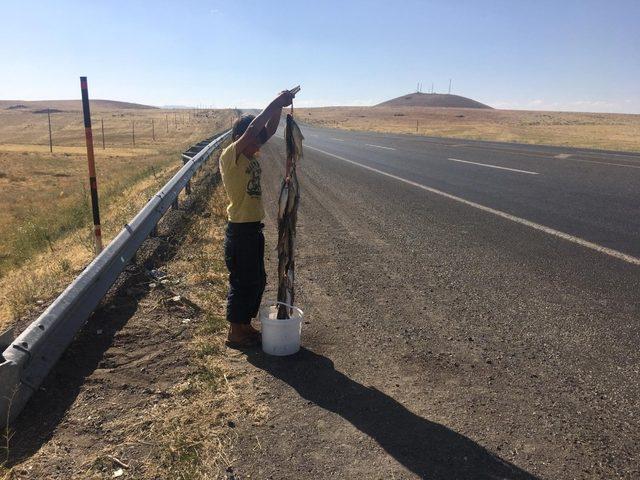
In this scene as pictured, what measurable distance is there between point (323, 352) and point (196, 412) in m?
1.10

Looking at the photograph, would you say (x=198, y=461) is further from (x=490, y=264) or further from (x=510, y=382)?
(x=490, y=264)

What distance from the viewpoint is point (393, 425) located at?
2820mm

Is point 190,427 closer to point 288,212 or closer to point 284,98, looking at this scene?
point 288,212

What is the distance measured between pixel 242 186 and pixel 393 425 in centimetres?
201

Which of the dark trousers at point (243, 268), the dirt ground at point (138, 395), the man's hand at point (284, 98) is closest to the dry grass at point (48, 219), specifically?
the dirt ground at point (138, 395)

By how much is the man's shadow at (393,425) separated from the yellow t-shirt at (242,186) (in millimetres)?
1061

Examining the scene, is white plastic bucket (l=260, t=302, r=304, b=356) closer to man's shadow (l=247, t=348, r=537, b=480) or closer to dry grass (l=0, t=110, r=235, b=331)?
man's shadow (l=247, t=348, r=537, b=480)

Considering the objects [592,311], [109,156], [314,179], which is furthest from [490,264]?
[109,156]

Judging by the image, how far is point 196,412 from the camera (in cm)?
290

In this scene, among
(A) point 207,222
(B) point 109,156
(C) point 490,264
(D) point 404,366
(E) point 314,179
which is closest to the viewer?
(D) point 404,366

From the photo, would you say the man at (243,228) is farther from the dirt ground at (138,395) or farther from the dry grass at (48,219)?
the dry grass at (48,219)

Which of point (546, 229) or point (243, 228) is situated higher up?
point (243, 228)

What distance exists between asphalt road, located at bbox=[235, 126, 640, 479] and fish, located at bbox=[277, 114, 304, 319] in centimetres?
41

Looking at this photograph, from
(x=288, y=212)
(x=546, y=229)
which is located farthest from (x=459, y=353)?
(x=546, y=229)
